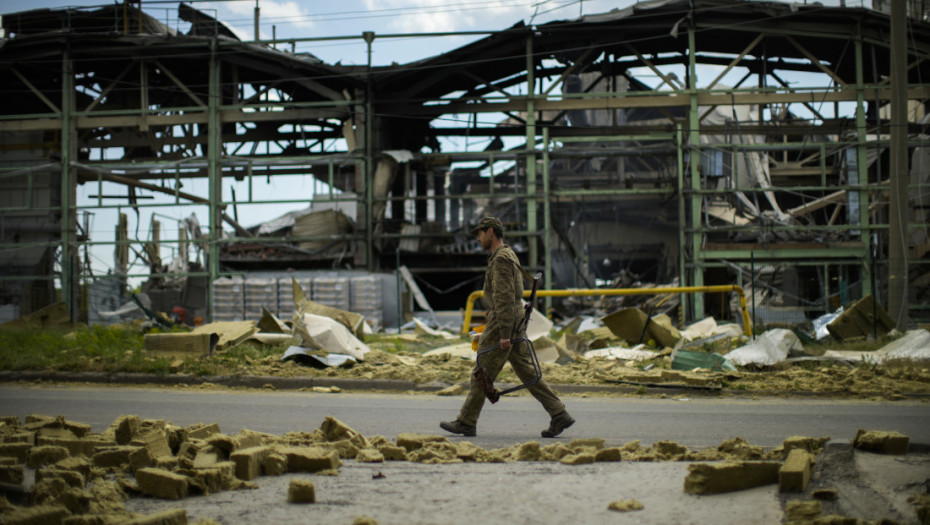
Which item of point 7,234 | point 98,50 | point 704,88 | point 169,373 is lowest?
point 169,373

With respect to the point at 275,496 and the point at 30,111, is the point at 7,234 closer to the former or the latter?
the point at 30,111

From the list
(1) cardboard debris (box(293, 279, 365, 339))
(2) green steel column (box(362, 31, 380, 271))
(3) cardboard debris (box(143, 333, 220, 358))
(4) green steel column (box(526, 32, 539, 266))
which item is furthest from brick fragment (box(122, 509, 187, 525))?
(2) green steel column (box(362, 31, 380, 271))

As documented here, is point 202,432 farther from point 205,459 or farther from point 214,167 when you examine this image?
point 214,167

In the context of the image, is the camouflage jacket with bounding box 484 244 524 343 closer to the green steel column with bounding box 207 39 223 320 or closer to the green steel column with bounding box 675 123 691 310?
the green steel column with bounding box 675 123 691 310

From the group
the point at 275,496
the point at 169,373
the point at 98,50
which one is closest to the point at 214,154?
the point at 98,50

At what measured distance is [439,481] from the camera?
15.6 ft

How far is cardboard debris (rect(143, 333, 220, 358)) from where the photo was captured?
12240 millimetres

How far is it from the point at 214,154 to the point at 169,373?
50.4 ft

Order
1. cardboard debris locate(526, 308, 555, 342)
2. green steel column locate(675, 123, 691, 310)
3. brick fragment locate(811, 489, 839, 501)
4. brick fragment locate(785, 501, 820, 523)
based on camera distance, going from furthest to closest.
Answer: green steel column locate(675, 123, 691, 310), cardboard debris locate(526, 308, 555, 342), brick fragment locate(811, 489, 839, 501), brick fragment locate(785, 501, 820, 523)

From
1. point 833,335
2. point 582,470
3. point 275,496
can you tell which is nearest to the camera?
point 275,496

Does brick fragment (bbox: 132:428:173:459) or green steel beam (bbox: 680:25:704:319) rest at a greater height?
green steel beam (bbox: 680:25:704:319)

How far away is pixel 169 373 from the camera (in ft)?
37.6

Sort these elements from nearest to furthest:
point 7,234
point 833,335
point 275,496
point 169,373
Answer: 1. point 275,496
2. point 169,373
3. point 833,335
4. point 7,234

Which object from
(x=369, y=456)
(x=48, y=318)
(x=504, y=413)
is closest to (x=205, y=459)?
(x=369, y=456)
